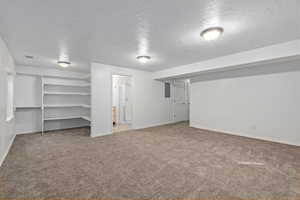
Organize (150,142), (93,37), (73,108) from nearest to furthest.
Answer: (93,37) < (150,142) < (73,108)

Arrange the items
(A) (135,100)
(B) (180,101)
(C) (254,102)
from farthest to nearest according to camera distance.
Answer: (B) (180,101) → (A) (135,100) → (C) (254,102)

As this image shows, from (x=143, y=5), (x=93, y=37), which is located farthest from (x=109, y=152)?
(x=143, y=5)

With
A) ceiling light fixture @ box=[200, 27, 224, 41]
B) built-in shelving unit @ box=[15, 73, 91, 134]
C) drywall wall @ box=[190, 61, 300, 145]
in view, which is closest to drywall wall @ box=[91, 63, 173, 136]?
built-in shelving unit @ box=[15, 73, 91, 134]

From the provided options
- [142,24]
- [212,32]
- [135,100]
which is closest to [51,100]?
[135,100]

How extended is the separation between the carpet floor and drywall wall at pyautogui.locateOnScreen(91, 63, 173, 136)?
4.01 ft

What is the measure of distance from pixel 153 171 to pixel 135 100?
3301 millimetres

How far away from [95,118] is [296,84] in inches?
219

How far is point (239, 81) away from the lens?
4.15 meters

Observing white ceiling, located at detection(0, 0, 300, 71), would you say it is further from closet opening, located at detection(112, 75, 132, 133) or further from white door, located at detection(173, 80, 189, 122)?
white door, located at detection(173, 80, 189, 122)

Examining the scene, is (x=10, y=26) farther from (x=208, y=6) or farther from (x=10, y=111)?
(x=208, y=6)

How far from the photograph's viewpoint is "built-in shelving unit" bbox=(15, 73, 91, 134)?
14.6 feet

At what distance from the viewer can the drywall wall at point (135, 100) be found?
4172 millimetres

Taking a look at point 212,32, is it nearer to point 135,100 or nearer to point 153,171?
point 153,171

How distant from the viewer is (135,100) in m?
5.09
